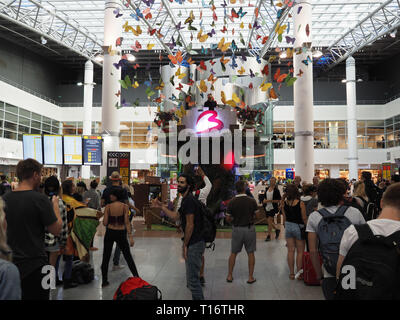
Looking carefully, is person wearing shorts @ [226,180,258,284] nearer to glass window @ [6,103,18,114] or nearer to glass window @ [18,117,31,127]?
glass window @ [6,103,18,114]

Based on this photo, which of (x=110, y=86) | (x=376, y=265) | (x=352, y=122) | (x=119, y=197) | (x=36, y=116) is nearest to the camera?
(x=376, y=265)

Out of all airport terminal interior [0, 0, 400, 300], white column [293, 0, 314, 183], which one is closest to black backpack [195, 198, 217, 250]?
airport terminal interior [0, 0, 400, 300]

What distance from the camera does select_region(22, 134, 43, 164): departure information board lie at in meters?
10.6

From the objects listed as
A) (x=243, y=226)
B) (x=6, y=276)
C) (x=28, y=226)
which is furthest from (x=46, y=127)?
(x=6, y=276)

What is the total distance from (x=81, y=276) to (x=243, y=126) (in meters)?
10.5

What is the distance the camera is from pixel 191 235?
13.5 ft

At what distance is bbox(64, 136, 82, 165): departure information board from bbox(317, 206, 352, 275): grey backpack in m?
9.61

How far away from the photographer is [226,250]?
827cm

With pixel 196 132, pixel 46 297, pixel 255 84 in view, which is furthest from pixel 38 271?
pixel 255 84

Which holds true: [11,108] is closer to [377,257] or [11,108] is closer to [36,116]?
[36,116]

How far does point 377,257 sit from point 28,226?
2588 millimetres

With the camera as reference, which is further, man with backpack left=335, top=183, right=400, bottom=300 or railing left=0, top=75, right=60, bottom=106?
railing left=0, top=75, right=60, bottom=106

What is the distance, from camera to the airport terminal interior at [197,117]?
20.5 feet

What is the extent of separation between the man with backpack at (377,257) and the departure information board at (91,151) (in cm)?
1078
